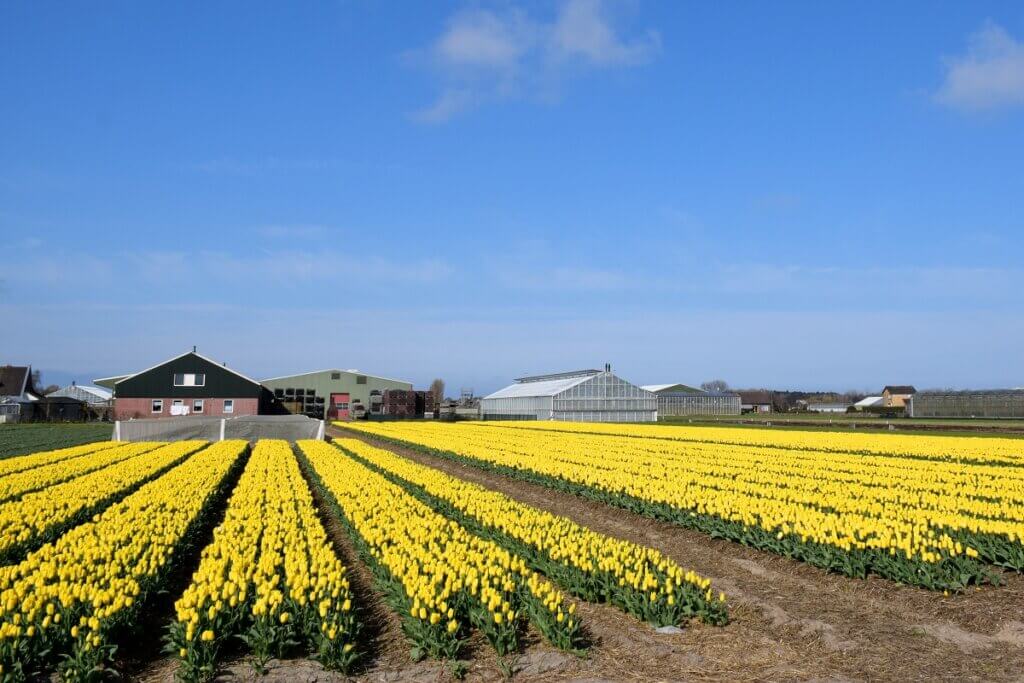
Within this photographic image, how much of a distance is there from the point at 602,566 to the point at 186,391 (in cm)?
6955

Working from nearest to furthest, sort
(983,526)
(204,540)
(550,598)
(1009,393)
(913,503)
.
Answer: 1. (550,598)
2. (983,526)
3. (204,540)
4. (913,503)
5. (1009,393)

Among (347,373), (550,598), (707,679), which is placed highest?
(347,373)

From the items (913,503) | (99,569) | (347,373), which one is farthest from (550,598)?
(347,373)

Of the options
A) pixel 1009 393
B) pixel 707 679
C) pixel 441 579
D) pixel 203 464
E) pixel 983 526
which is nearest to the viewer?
pixel 707 679

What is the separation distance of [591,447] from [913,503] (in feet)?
53.8

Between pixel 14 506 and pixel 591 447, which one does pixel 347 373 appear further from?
pixel 14 506

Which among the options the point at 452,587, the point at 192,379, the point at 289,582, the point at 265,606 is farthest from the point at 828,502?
the point at 192,379

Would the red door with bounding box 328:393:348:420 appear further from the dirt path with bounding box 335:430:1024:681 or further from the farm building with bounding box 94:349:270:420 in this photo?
the dirt path with bounding box 335:430:1024:681

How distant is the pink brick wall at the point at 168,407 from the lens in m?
67.9

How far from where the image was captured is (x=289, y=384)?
82.5m

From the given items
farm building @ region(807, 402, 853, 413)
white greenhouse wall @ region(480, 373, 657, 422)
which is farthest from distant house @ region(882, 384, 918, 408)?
white greenhouse wall @ region(480, 373, 657, 422)

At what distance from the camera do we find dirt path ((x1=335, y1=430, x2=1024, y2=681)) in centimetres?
688

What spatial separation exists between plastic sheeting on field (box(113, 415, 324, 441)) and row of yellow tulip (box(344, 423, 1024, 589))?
18.9 m

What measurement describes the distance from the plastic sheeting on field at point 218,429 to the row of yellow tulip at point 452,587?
30232 millimetres
